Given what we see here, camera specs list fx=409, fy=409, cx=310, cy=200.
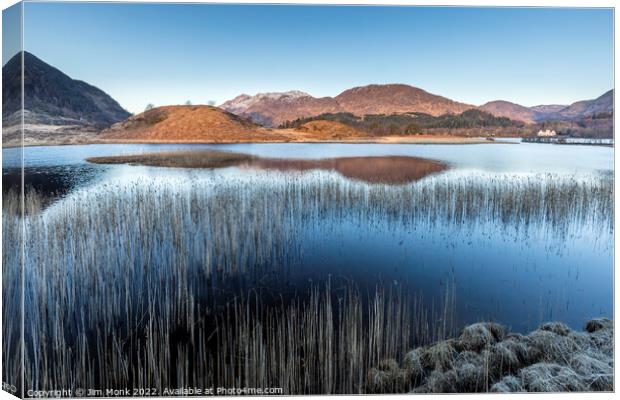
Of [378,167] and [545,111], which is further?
[378,167]

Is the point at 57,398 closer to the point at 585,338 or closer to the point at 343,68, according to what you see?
the point at 343,68

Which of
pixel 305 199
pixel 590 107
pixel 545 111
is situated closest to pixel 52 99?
pixel 305 199

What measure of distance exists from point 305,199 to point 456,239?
1783 mm

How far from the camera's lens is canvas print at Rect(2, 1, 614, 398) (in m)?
3.88

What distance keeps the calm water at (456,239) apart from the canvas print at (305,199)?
2cm

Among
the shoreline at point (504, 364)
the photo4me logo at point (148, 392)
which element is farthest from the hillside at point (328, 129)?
the photo4me logo at point (148, 392)

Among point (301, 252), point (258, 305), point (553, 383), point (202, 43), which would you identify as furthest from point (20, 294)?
point (553, 383)

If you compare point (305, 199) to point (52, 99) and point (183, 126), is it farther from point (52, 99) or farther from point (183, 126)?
point (52, 99)

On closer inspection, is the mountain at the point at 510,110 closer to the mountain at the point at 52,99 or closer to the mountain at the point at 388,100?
the mountain at the point at 388,100

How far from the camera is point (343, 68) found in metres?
4.48

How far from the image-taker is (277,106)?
4.48m

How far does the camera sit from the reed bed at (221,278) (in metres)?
3.88

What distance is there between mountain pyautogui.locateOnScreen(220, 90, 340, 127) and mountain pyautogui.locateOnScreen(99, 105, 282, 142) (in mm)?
113

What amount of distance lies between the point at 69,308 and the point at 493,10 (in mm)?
5212
